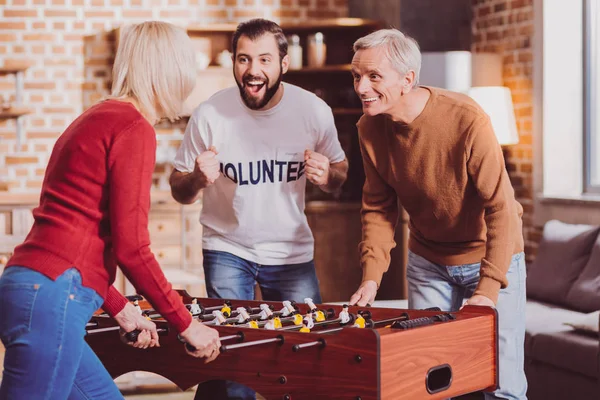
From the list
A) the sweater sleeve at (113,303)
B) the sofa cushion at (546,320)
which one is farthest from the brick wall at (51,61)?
the sweater sleeve at (113,303)

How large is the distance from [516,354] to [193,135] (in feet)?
4.37

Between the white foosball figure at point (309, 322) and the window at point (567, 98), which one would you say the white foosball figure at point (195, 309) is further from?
the window at point (567, 98)

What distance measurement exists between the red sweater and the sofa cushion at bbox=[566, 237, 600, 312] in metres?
2.93

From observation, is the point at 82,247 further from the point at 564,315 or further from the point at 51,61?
the point at 51,61

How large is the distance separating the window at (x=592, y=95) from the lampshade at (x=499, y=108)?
1.39 feet

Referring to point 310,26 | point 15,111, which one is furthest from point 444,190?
point 15,111

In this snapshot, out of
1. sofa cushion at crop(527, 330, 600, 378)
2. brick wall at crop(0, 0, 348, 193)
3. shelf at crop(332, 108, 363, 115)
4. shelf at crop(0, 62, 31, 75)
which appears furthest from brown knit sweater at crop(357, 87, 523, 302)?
shelf at crop(0, 62, 31, 75)

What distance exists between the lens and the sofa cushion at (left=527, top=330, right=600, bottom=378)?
12.7ft

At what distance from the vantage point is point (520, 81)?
5.55 metres

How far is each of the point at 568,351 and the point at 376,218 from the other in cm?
150

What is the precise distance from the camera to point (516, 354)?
Answer: 284cm

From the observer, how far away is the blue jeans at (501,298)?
2811mm

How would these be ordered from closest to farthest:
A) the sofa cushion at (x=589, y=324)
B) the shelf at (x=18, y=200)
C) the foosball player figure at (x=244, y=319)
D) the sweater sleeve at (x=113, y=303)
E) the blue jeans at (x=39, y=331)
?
1. the blue jeans at (x=39, y=331)
2. the sweater sleeve at (x=113, y=303)
3. the foosball player figure at (x=244, y=319)
4. the sofa cushion at (x=589, y=324)
5. the shelf at (x=18, y=200)

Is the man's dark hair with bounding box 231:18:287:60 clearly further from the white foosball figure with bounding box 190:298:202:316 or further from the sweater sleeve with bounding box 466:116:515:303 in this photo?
the white foosball figure with bounding box 190:298:202:316
